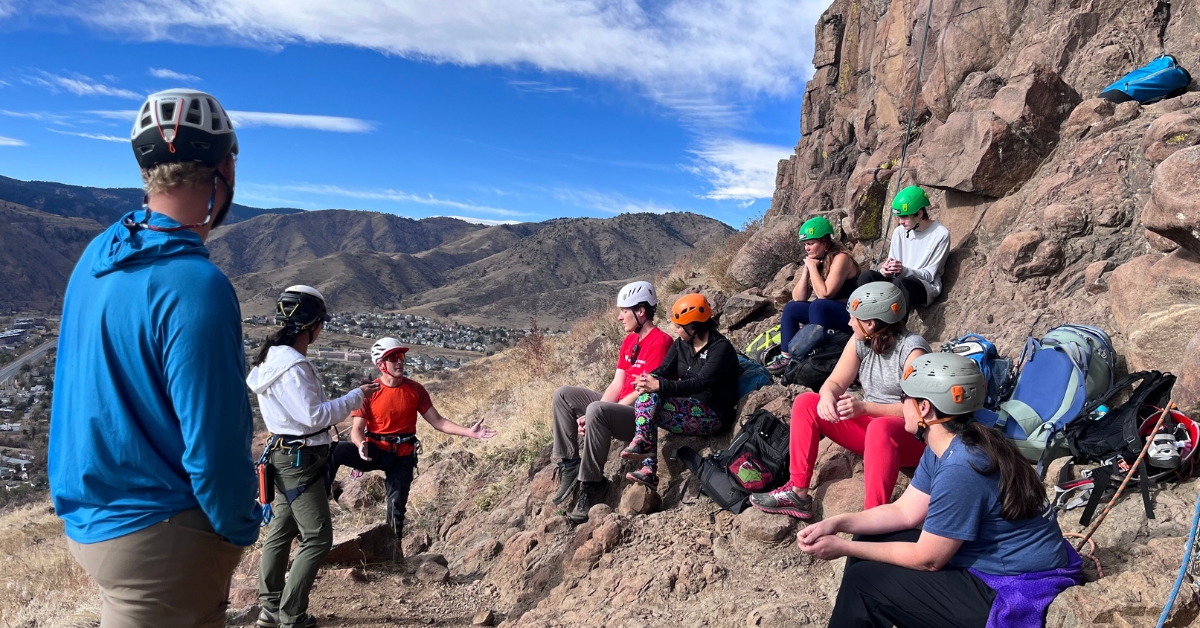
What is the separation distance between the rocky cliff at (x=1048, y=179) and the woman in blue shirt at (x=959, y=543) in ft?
6.12

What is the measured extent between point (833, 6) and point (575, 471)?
588 inches

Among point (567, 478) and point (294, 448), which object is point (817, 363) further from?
point (294, 448)

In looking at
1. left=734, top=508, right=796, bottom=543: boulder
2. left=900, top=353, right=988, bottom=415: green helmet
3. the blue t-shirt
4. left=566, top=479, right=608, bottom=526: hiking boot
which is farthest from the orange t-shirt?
the blue t-shirt

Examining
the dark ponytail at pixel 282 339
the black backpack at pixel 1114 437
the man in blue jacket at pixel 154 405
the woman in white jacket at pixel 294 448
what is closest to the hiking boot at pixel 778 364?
the black backpack at pixel 1114 437

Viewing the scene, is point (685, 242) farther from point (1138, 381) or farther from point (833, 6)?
point (1138, 381)

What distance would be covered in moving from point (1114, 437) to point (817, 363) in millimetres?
2236

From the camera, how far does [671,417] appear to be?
5824 millimetres

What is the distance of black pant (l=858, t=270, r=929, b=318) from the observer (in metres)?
6.78

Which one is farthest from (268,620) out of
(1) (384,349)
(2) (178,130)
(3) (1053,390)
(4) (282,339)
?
(3) (1053,390)

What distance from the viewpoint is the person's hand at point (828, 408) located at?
447 cm

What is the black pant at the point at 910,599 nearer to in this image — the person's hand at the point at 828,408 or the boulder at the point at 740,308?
the person's hand at the point at 828,408

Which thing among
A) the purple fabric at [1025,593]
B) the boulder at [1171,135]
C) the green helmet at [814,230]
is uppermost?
the boulder at [1171,135]

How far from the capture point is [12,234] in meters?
100

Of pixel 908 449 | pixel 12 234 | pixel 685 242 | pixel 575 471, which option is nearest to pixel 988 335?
pixel 908 449
